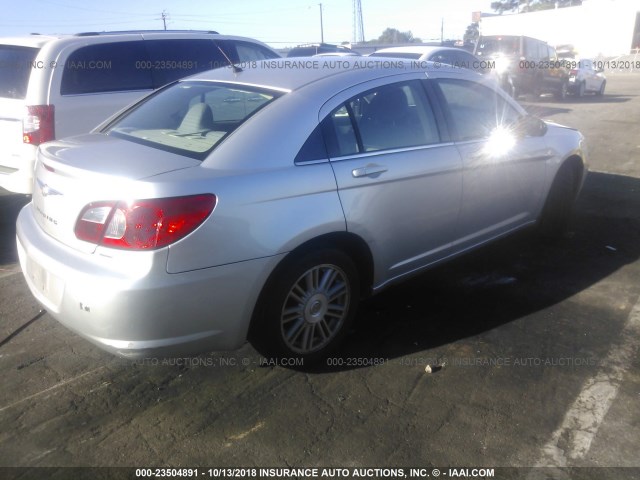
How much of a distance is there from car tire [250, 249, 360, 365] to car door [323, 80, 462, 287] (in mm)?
245

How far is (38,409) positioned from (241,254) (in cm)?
135

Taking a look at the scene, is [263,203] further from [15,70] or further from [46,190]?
[15,70]

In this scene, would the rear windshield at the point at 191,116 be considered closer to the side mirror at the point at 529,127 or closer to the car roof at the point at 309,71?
the car roof at the point at 309,71

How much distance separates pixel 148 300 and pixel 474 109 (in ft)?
9.53

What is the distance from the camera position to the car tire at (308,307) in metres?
3.19

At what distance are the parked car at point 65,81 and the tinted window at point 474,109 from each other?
214cm

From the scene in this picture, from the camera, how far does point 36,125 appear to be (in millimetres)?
5625

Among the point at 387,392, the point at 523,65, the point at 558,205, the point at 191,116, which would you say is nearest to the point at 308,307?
the point at 387,392

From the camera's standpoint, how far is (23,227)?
11.4 ft

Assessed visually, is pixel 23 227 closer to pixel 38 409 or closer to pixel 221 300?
pixel 38 409

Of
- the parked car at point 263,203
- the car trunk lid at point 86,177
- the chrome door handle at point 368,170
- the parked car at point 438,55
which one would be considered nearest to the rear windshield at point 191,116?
the parked car at point 263,203

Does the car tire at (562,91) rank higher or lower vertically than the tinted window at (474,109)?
lower

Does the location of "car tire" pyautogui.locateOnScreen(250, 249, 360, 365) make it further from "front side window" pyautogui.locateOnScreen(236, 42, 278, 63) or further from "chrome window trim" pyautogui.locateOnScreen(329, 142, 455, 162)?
"front side window" pyautogui.locateOnScreen(236, 42, 278, 63)

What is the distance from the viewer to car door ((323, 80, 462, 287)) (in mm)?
3469
